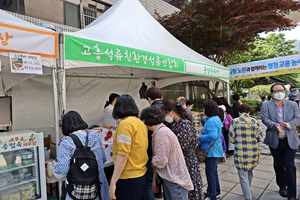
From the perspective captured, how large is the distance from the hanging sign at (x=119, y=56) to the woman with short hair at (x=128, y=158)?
1.37 meters

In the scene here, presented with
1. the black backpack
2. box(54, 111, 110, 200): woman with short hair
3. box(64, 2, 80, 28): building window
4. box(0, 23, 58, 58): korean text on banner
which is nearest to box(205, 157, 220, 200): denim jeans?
box(54, 111, 110, 200): woman with short hair

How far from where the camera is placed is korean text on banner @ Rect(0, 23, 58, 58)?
2.24 m

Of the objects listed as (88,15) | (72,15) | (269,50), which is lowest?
(72,15)

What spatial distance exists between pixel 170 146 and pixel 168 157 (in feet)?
0.34

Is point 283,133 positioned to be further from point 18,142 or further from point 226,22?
point 226,22

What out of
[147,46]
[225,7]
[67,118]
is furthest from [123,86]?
[225,7]

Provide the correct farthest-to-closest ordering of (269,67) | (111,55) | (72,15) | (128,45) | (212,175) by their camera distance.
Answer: (72,15) → (269,67) → (128,45) → (111,55) → (212,175)

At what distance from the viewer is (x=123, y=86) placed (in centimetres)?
628

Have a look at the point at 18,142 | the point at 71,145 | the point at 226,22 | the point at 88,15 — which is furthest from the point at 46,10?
the point at 71,145

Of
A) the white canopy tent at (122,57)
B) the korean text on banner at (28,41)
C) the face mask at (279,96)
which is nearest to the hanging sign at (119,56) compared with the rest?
the white canopy tent at (122,57)

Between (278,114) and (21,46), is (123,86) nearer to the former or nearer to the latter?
(21,46)

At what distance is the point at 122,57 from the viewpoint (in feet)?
10.8

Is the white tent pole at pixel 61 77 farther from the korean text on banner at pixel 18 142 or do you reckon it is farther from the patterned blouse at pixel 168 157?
the patterned blouse at pixel 168 157

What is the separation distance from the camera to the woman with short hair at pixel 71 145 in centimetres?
182
